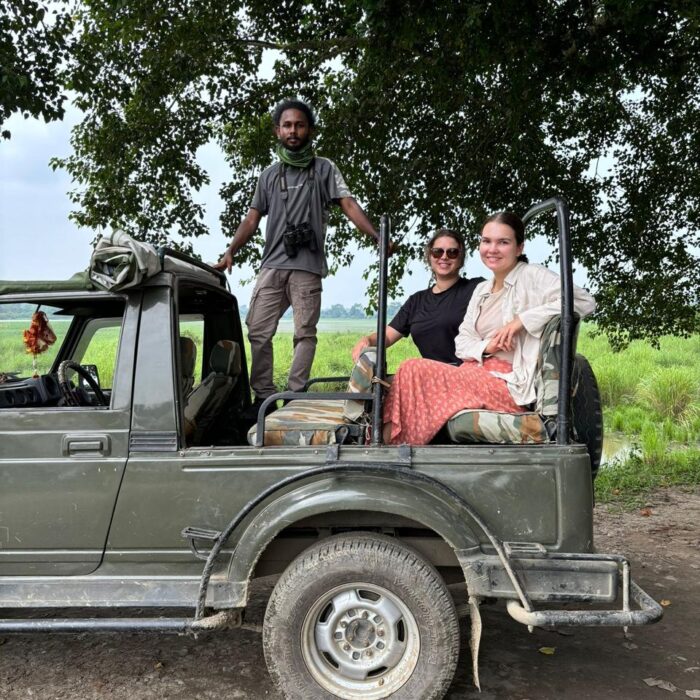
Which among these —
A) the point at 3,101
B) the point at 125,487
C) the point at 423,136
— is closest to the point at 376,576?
the point at 125,487

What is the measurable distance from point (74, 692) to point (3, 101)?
5435 mm

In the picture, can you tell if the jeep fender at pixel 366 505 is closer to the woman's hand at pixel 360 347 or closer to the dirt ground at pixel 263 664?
the dirt ground at pixel 263 664

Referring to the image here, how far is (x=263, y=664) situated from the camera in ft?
12.5

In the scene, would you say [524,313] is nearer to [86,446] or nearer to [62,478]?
[86,446]

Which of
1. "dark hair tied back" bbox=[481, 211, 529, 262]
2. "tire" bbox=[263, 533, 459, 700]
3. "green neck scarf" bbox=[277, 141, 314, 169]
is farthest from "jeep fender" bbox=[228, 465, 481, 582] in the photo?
"green neck scarf" bbox=[277, 141, 314, 169]

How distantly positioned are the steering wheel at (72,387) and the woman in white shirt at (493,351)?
138 centimetres

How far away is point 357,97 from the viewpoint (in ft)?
27.5

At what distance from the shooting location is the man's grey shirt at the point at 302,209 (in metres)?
4.93

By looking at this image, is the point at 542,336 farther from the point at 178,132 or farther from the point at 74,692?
the point at 178,132

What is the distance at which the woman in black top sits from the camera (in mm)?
4113

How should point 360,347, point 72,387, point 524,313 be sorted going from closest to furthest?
1. point 524,313
2. point 72,387
3. point 360,347

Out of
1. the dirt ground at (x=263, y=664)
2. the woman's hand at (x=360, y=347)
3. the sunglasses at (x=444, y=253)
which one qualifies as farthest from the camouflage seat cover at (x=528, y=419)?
the dirt ground at (x=263, y=664)

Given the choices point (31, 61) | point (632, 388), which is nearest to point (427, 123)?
point (31, 61)

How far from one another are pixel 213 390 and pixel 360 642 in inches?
59.8
